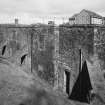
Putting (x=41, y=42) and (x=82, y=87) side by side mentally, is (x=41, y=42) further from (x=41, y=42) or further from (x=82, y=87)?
(x=82, y=87)

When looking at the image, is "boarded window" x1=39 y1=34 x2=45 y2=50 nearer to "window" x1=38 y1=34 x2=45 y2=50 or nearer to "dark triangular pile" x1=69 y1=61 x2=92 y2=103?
"window" x1=38 y1=34 x2=45 y2=50

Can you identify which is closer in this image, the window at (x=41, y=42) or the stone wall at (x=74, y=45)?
the stone wall at (x=74, y=45)

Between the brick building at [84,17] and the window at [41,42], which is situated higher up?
the brick building at [84,17]

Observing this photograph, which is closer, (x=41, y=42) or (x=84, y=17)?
(x=41, y=42)

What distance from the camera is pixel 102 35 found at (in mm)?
12477

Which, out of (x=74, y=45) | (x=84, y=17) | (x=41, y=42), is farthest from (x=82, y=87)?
(x=84, y=17)

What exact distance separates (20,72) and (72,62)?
6450mm

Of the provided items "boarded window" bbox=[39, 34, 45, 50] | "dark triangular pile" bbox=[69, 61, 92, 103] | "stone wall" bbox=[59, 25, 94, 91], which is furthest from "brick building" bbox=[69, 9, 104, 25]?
"dark triangular pile" bbox=[69, 61, 92, 103]

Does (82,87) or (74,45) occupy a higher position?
(74,45)

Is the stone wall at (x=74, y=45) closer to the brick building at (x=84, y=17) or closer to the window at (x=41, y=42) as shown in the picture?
the window at (x=41, y=42)

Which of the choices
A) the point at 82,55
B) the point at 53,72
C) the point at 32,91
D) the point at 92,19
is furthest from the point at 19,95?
the point at 92,19

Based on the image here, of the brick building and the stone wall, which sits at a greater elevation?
the brick building

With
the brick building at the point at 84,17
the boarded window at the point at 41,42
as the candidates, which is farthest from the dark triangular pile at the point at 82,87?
the brick building at the point at 84,17

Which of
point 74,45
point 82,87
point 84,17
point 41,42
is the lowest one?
point 82,87
